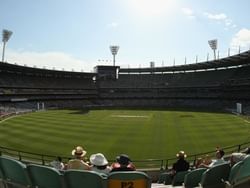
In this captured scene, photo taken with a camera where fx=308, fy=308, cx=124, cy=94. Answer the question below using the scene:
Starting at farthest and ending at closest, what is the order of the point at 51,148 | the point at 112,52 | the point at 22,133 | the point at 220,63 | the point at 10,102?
the point at 112,52
the point at 220,63
the point at 10,102
the point at 22,133
the point at 51,148

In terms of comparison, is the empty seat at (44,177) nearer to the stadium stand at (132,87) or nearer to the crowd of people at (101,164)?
the crowd of people at (101,164)

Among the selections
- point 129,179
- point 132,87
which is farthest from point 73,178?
point 132,87

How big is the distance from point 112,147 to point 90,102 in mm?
69669

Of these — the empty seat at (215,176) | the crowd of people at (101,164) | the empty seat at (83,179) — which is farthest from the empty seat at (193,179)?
the empty seat at (83,179)

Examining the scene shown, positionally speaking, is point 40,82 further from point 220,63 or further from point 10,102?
point 220,63

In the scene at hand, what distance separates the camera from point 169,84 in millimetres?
98250

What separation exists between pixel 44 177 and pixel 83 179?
2.50 ft

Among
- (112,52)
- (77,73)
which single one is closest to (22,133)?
(77,73)

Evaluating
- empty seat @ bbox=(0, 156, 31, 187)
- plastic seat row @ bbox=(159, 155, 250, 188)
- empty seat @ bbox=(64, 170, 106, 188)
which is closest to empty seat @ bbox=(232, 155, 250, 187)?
plastic seat row @ bbox=(159, 155, 250, 188)

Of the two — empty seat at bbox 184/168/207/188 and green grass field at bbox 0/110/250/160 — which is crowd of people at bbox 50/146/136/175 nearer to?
empty seat at bbox 184/168/207/188

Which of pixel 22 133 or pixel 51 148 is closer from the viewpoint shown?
pixel 51 148

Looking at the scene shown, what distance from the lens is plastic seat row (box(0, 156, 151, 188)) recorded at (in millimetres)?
4715

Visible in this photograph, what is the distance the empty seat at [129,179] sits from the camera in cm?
471

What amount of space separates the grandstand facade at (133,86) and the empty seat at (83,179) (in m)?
64.8
